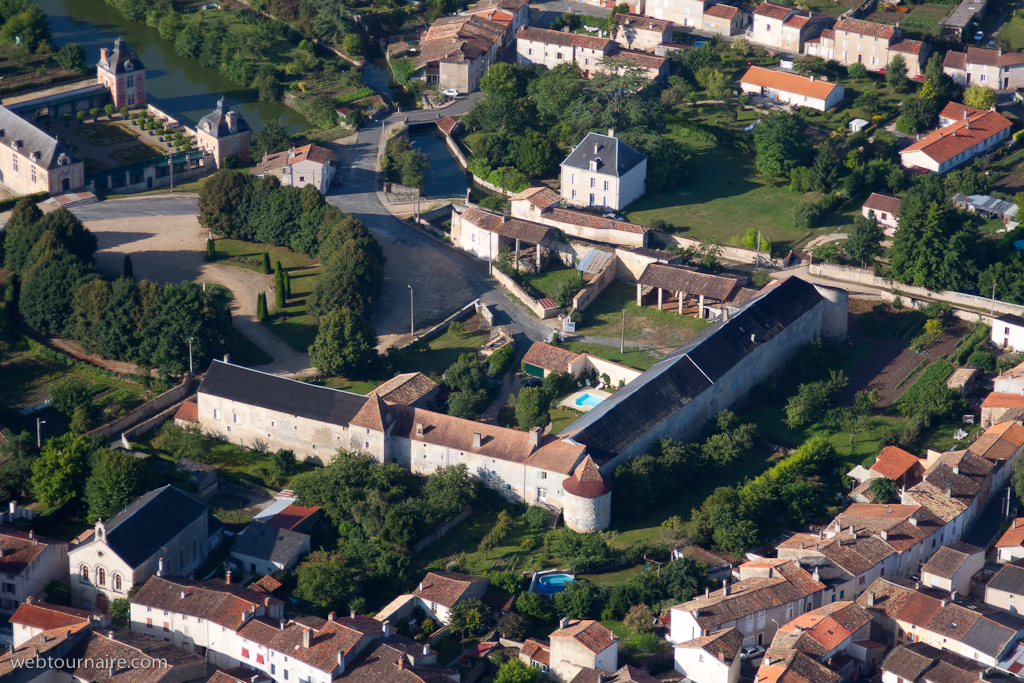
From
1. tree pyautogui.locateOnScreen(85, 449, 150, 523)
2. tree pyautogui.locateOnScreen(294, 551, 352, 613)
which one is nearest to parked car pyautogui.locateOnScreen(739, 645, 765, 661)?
tree pyautogui.locateOnScreen(294, 551, 352, 613)

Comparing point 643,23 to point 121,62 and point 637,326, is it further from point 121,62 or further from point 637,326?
point 637,326

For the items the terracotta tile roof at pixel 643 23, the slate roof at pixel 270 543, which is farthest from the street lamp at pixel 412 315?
the terracotta tile roof at pixel 643 23

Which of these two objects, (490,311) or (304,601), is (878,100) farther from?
(304,601)

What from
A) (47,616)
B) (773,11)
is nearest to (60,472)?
(47,616)

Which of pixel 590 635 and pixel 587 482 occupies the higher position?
pixel 587 482

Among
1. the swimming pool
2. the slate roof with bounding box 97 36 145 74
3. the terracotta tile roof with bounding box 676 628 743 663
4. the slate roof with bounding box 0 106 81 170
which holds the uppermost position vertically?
the slate roof with bounding box 97 36 145 74

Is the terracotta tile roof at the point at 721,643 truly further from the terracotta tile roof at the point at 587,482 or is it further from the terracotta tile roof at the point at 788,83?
the terracotta tile roof at the point at 788,83

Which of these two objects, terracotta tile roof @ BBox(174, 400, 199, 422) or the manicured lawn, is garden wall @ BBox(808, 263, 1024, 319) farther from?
terracotta tile roof @ BBox(174, 400, 199, 422)
